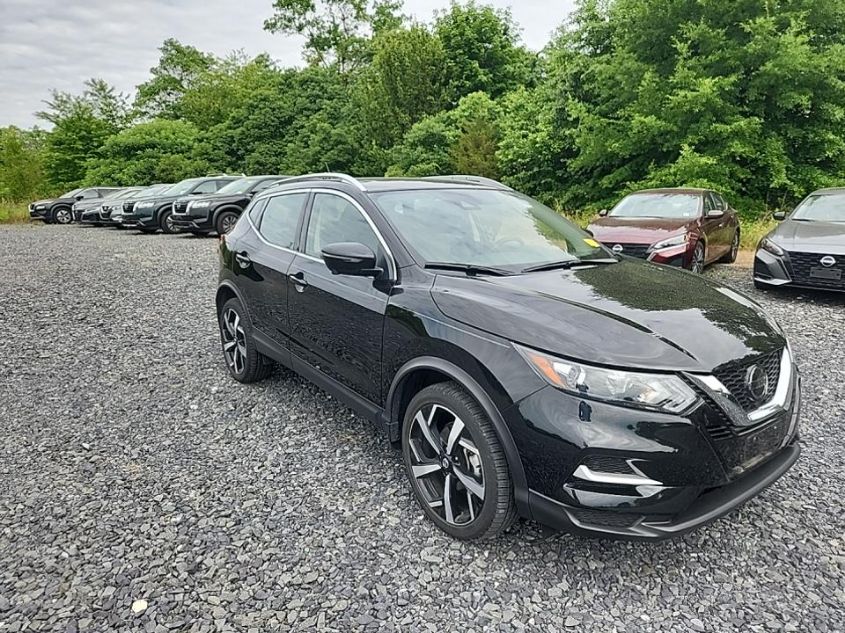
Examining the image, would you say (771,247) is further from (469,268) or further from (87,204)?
(87,204)

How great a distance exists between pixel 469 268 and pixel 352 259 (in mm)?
575

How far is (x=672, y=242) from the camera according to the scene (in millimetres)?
7301

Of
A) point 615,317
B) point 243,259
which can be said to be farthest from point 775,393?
point 243,259

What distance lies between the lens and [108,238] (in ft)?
50.7

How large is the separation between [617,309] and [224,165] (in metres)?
32.5

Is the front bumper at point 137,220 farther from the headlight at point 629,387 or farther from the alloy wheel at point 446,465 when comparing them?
the headlight at point 629,387

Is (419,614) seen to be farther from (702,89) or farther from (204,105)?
(204,105)

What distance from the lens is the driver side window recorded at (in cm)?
302

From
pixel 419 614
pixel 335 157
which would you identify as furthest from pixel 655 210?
pixel 335 157

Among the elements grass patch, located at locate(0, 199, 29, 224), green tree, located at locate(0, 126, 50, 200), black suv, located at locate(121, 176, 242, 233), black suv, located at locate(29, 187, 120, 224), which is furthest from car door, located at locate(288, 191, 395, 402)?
green tree, located at locate(0, 126, 50, 200)

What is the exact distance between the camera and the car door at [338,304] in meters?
2.82

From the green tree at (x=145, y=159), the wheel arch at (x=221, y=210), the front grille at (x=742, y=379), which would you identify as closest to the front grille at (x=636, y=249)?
the front grille at (x=742, y=379)

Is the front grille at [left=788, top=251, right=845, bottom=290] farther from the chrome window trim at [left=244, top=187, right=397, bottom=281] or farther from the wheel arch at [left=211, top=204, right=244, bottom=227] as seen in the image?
the wheel arch at [left=211, top=204, right=244, bottom=227]

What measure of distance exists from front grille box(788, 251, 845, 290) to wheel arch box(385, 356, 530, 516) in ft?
19.0
